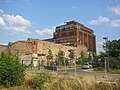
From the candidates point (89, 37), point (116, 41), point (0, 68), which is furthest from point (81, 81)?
point (89, 37)

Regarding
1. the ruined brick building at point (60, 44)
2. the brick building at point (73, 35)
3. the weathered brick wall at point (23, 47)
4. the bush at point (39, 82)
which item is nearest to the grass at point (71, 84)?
the bush at point (39, 82)

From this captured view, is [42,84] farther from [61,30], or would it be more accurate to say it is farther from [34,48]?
[61,30]

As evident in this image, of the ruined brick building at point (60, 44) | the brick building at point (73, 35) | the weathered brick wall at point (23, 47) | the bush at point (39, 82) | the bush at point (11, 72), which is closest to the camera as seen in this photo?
the bush at point (39, 82)

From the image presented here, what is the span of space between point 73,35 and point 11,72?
310ft

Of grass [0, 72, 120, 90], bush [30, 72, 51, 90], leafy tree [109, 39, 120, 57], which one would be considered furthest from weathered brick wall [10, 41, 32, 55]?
bush [30, 72, 51, 90]

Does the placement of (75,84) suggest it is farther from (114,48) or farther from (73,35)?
(73,35)

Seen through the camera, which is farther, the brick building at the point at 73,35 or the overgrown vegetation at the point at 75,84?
the brick building at the point at 73,35

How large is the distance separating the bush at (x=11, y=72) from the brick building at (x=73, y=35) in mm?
86545

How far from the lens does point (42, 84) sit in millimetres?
17000

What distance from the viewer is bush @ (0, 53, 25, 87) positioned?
19.2 m

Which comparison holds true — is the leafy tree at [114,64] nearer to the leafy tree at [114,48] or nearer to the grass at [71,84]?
the leafy tree at [114,48]

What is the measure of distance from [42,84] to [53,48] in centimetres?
A: 7034

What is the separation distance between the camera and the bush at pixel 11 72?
62.9 feet

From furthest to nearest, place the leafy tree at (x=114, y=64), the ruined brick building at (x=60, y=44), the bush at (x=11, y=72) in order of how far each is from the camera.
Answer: the ruined brick building at (x=60, y=44) → the leafy tree at (x=114, y=64) → the bush at (x=11, y=72)
